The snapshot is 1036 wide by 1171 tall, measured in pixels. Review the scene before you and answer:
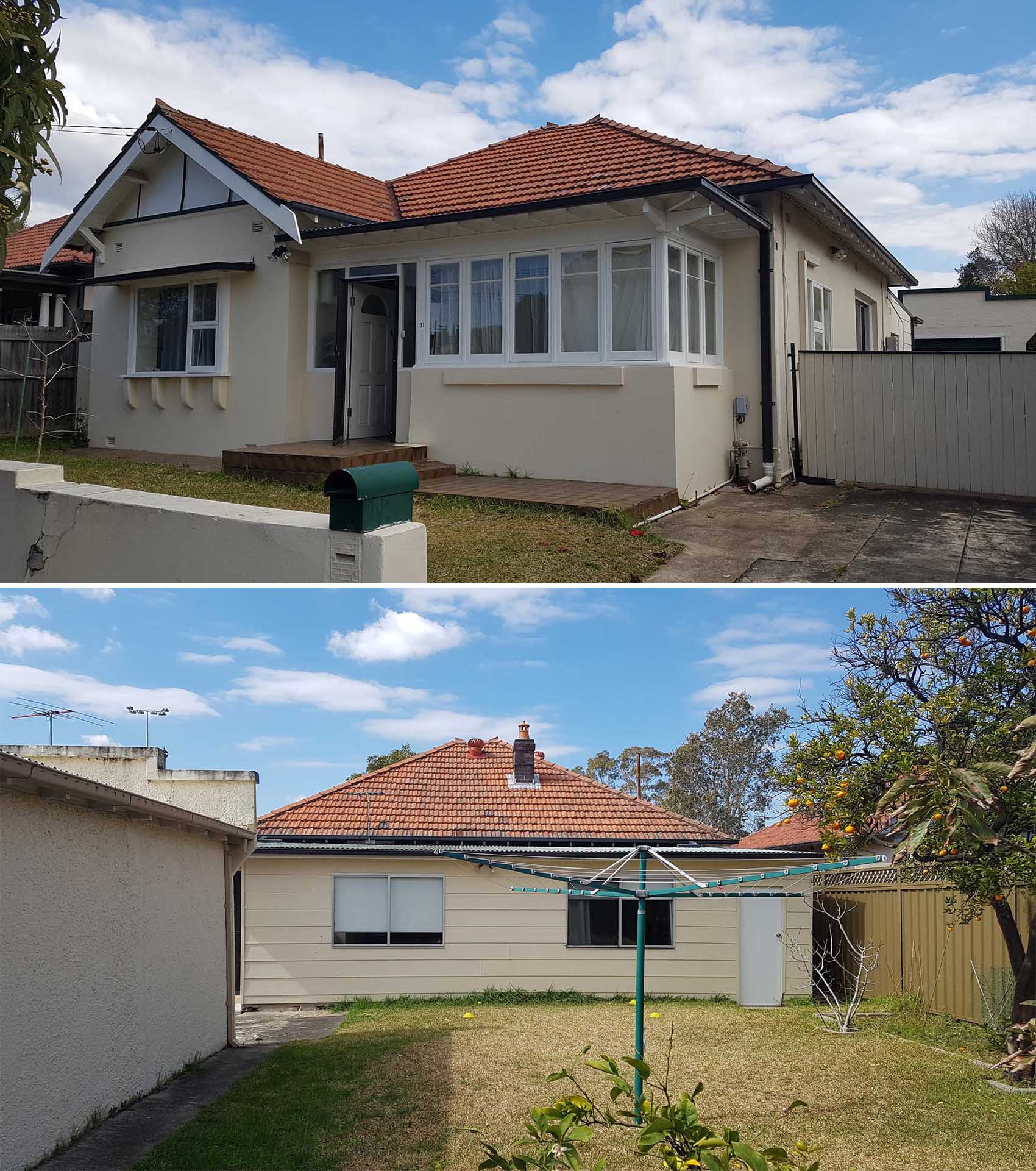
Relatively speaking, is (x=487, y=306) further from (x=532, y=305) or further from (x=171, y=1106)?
(x=171, y=1106)

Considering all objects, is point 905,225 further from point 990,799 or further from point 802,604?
point 990,799

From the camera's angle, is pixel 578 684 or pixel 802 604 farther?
pixel 578 684

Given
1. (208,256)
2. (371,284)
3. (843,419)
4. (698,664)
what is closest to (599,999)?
(843,419)

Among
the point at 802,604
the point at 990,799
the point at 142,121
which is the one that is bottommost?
the point at 990,799

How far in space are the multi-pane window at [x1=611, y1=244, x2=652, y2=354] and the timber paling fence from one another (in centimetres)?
653

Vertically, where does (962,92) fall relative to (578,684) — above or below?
above

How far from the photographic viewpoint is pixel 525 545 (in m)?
9.35

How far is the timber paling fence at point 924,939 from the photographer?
9.56 metres

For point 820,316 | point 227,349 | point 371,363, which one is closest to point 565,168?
point 371,363

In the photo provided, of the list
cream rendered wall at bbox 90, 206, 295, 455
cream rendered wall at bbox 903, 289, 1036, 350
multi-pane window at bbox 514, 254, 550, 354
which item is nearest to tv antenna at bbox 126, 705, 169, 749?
cream rendered wall at bbox 90, 206, 295, 455

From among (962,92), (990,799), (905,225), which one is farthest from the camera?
(905,225)

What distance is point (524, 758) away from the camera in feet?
54.9

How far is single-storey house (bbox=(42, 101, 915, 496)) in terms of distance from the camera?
40.0 feet

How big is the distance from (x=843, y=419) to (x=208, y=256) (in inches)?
398
